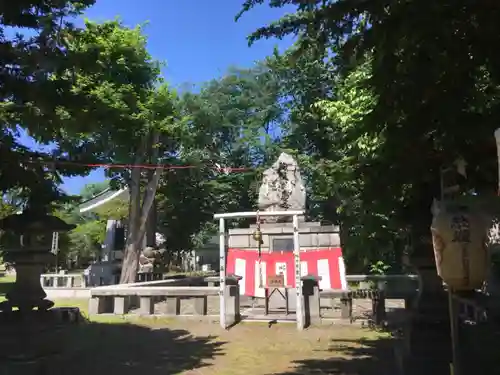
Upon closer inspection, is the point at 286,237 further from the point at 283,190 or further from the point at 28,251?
the point at 28,251

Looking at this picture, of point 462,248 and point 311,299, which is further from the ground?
point 462,248

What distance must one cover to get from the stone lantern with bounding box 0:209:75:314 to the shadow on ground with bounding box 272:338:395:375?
5841mm

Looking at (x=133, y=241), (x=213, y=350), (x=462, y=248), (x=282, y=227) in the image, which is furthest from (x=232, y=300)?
(x=133, y=241)

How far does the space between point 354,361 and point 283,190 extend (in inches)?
332

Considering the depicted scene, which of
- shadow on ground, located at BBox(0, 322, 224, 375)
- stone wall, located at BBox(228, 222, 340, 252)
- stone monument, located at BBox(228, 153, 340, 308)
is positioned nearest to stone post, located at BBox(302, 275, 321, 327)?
stone monument, located at BBox(228, 153, 340, 308)

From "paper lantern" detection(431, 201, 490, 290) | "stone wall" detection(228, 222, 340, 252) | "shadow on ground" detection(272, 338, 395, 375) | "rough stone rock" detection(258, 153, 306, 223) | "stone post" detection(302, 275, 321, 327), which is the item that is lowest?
"shadow on ground" detection(272, 338, 395, 375)

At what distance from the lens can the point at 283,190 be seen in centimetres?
1563

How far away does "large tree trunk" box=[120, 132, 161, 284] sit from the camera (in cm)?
2095

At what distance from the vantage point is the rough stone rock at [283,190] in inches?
611

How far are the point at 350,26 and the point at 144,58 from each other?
18650 millimetres

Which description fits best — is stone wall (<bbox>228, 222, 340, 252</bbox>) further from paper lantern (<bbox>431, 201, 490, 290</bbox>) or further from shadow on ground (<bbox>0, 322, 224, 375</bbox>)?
paper lantern (<bbox>431, 201, 490, 290</bbox>)

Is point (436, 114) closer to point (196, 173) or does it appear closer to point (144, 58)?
point (144, 58)

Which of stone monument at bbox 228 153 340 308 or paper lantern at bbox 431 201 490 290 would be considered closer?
paper lantern at bbox 431 201 490 290

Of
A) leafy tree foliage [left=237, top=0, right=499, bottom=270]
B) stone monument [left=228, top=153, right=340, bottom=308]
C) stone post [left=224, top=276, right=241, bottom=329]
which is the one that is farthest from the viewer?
stone monument [left=228, top=153, right=340, bottom=308]
